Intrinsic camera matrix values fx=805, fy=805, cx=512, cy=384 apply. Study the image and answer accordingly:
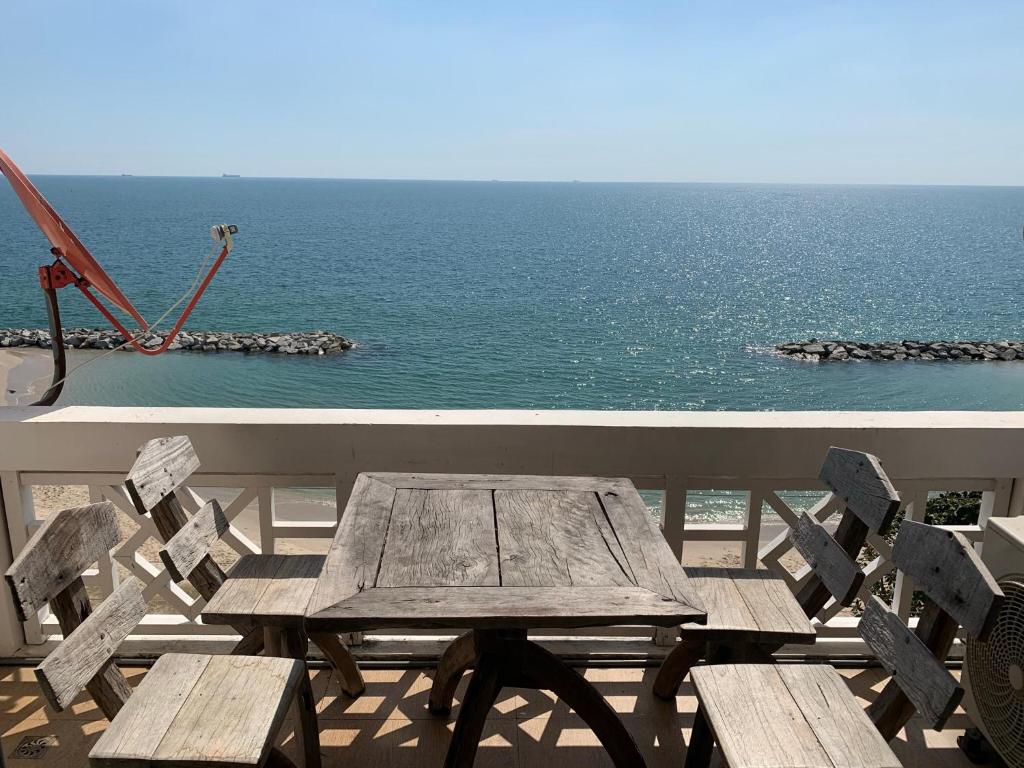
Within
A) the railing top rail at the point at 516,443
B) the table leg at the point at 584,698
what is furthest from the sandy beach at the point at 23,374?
the table leg at the point at 584,698

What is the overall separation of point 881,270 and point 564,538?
67.0 meters

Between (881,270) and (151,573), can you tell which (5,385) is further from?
(881,270)

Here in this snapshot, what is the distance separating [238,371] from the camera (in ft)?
95.9

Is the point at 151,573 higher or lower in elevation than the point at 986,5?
lower

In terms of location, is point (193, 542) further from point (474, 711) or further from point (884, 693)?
point (884, 693)

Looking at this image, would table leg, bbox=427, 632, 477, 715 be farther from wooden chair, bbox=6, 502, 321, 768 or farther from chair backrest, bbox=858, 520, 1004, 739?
chair backrest, bbox=858, 520, 1004, 739

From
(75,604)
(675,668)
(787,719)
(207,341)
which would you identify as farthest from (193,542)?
(207,341)

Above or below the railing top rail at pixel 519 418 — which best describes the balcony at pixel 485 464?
below

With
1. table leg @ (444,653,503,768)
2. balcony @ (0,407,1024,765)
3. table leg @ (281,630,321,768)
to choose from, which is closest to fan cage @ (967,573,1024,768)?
balcony @ (0,407,1024,765)

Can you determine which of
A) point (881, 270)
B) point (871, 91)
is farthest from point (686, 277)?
point (871, 91)

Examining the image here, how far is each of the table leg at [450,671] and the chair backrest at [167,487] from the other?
2.41 ft

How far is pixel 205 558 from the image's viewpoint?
8.00ft

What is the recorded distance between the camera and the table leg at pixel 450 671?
241 centimetres

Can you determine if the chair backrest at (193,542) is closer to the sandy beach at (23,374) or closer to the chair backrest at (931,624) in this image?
the chair backrest at (931,624)
